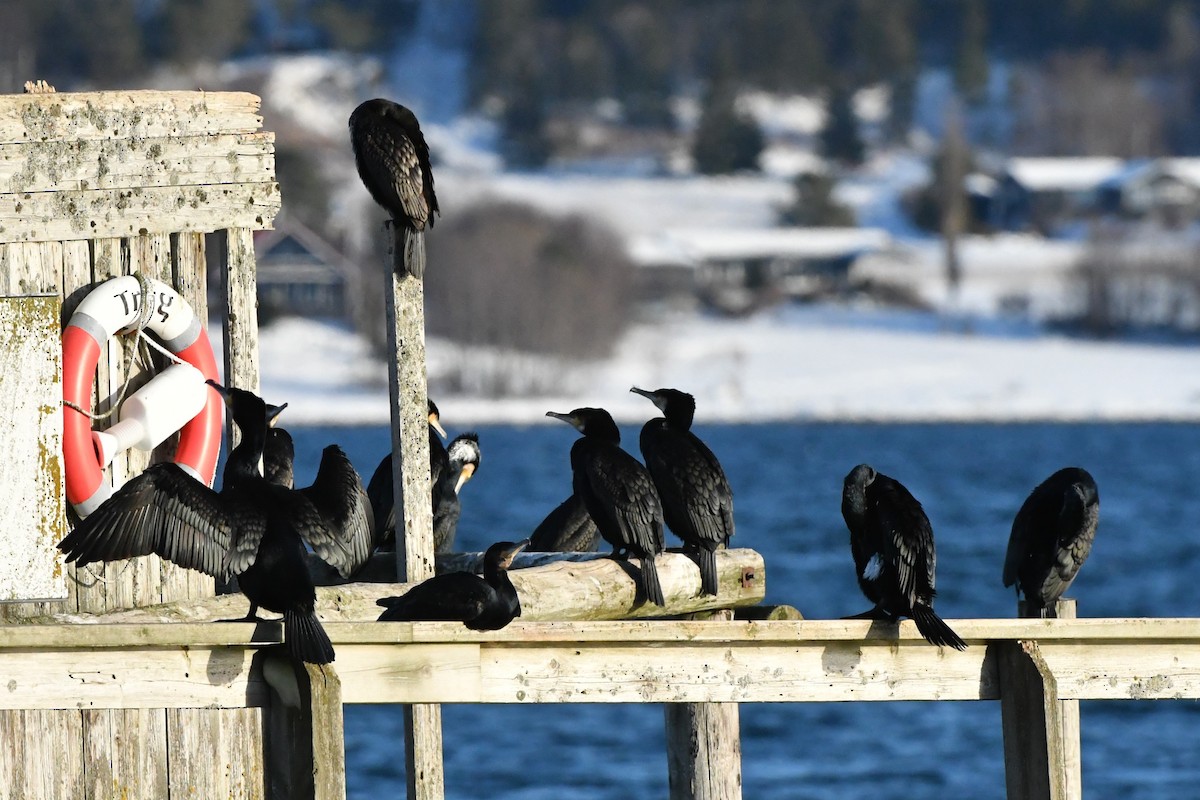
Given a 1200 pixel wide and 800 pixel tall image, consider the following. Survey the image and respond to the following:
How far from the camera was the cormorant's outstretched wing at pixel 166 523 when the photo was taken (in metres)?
6.14

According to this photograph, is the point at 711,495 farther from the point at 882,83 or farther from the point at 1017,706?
the point at 882,83

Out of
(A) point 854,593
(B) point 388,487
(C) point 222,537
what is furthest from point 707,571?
(A) point 854,593

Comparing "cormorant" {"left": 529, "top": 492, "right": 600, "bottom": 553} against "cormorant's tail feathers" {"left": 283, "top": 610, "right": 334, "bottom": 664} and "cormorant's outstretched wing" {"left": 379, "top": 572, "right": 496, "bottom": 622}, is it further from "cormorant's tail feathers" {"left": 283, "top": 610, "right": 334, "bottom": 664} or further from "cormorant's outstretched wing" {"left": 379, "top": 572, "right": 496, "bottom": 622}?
"cormorant's tail feathers" {"left": 283, "top": 610, "right": 334, "bottom": 664}

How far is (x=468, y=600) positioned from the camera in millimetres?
6430

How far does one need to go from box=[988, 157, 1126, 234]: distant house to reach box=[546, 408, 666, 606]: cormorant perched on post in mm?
105879

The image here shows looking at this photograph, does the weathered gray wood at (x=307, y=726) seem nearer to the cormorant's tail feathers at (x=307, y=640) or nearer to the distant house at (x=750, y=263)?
the cormorant's tail feathers at (x=307, y=640)

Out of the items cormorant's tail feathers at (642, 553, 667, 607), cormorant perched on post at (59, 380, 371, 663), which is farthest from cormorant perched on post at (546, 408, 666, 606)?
cormorant perched on post at (59, 380, 371, 663)

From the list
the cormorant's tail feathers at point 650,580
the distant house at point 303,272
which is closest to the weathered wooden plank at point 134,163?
the cormorant's tail feathers at point 650,580

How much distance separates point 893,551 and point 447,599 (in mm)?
1352

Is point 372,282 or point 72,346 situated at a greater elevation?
point 372,282

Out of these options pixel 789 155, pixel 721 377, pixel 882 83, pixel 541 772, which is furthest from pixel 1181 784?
pixel 882 83

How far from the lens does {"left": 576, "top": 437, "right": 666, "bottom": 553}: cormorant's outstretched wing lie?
25.2ft

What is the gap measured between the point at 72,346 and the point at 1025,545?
3.26 metres

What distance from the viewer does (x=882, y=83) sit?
537 ft
